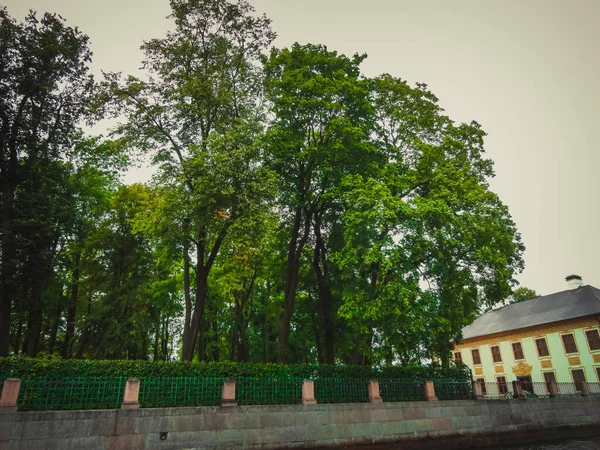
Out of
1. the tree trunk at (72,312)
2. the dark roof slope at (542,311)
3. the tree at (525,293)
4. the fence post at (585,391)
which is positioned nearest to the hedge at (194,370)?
the fence post at (585,391)

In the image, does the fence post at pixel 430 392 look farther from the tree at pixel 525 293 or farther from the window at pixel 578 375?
the tree at pixel 525 293

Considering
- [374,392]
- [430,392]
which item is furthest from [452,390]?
[374,392]

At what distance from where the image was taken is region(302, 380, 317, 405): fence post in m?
14.1

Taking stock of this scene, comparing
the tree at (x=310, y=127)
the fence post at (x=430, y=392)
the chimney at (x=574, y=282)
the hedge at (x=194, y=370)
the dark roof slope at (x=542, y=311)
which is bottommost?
the fence post at (x=430, y=392)

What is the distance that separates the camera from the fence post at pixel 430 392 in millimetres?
16938

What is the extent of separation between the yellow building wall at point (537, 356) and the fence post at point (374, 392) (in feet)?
80.0

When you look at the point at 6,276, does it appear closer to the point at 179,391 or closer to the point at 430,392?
the point at 179,391

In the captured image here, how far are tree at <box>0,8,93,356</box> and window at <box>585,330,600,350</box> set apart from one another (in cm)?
3819

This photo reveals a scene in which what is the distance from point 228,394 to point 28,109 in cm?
1716

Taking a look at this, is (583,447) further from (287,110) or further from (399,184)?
(287,110)

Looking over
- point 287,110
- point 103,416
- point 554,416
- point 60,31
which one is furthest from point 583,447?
point 60,31

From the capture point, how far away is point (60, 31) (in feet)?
63.5

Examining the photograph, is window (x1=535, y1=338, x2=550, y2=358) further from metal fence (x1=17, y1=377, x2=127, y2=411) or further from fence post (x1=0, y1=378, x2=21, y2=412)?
fence post (x1=0, y1=378, x2=21, y2=412)

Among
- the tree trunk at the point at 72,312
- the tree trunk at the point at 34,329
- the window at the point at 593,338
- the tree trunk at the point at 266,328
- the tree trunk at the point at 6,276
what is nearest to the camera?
the tree trunk at the point at 6,276
